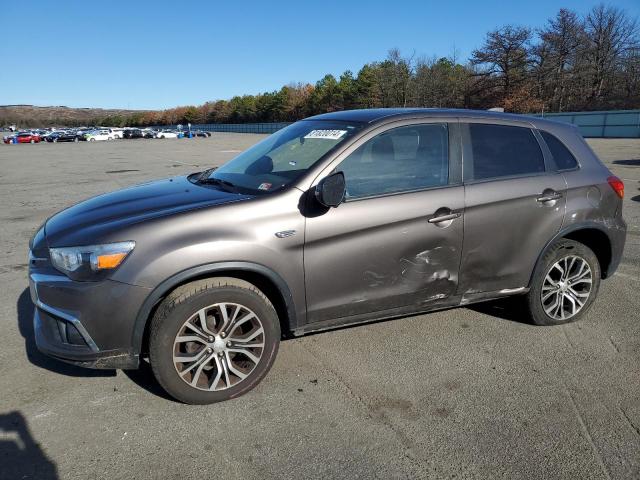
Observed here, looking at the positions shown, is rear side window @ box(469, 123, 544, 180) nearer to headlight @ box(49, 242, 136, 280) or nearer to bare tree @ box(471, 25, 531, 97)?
headlight @ box(49, 242, 136, 280)

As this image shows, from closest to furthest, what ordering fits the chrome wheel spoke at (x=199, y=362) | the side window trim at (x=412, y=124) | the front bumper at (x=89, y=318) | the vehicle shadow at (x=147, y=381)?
the front bumper at (x=89, y=318)
the chrome wheel spoke at (x=199, y=362)
the vehicle shadow at (x=147, y=381)
the side window trim at (x=412, y=124)

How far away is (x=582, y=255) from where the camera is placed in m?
4.13

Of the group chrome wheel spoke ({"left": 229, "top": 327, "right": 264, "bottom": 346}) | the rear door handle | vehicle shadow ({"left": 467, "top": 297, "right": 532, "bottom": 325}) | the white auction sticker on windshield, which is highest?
the white auction sticker on windshield

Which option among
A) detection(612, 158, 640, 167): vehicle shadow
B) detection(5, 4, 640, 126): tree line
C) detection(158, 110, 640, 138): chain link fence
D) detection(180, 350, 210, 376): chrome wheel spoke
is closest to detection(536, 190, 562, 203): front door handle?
detection(180, 350, 210, 376): chrome wheel spoke

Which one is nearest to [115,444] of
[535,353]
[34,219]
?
[535,353]

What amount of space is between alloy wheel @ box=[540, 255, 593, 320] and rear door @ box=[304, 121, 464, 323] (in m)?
1.06

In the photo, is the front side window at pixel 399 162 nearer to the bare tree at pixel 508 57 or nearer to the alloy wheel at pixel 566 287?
the alloy wheel at pixel 566 287

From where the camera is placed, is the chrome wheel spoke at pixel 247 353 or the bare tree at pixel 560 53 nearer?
the chrome wheel spoke at pixel 247 353

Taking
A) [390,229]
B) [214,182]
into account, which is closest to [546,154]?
[390,229]

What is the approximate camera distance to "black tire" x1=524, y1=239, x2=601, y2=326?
397 cm

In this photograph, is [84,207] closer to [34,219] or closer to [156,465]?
[156,465]

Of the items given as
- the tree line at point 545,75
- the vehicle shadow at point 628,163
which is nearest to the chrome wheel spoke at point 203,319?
the vehicle shadow at point 628,163

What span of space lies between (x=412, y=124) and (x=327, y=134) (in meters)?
0.64

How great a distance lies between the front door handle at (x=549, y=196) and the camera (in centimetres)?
383
